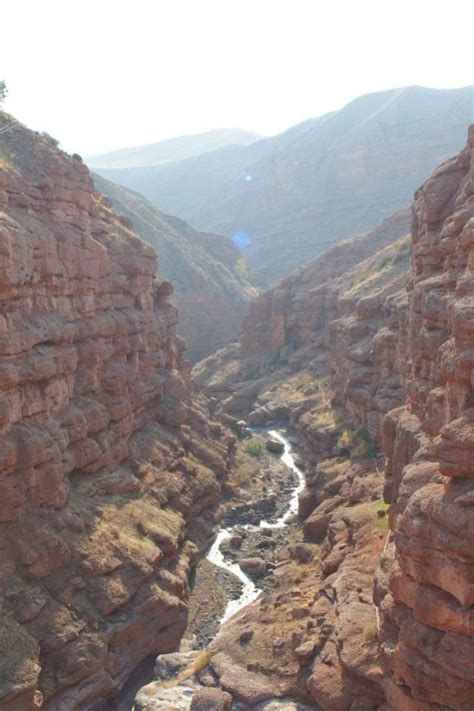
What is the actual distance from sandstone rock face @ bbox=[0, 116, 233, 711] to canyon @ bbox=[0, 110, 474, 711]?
0.11 meters

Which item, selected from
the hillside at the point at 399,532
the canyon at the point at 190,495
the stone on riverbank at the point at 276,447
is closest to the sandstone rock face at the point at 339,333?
the hillside at the point at 399,532

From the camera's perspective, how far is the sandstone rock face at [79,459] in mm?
26562

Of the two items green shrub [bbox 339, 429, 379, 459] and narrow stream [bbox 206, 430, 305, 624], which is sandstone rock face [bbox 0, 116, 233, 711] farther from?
green shrub [bbox 339, 429, 379, 459]

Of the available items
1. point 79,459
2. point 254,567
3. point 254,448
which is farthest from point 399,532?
point 254,448

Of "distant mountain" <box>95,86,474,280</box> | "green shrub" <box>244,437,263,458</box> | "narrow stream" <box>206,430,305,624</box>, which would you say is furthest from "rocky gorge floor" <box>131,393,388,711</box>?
"distant mountain" <box>95,86,474,280</box>

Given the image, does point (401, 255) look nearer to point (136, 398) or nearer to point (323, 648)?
point (136, 398)

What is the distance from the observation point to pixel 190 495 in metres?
43.5

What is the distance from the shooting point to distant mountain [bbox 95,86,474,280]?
523 ft

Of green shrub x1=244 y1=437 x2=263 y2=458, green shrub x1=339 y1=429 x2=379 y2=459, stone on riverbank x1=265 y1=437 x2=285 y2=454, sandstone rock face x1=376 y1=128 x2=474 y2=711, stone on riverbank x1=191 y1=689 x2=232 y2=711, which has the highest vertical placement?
sandstone rock face x1=376 y1=128 x2=474 y2=711

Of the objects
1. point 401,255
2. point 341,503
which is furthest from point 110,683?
point 401,255

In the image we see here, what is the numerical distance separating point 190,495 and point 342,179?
143 metres

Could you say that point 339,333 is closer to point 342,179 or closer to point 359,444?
point 359,444

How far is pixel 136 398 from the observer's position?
4459cm

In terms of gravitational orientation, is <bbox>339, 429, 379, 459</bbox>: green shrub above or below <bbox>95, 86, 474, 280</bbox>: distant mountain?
below
